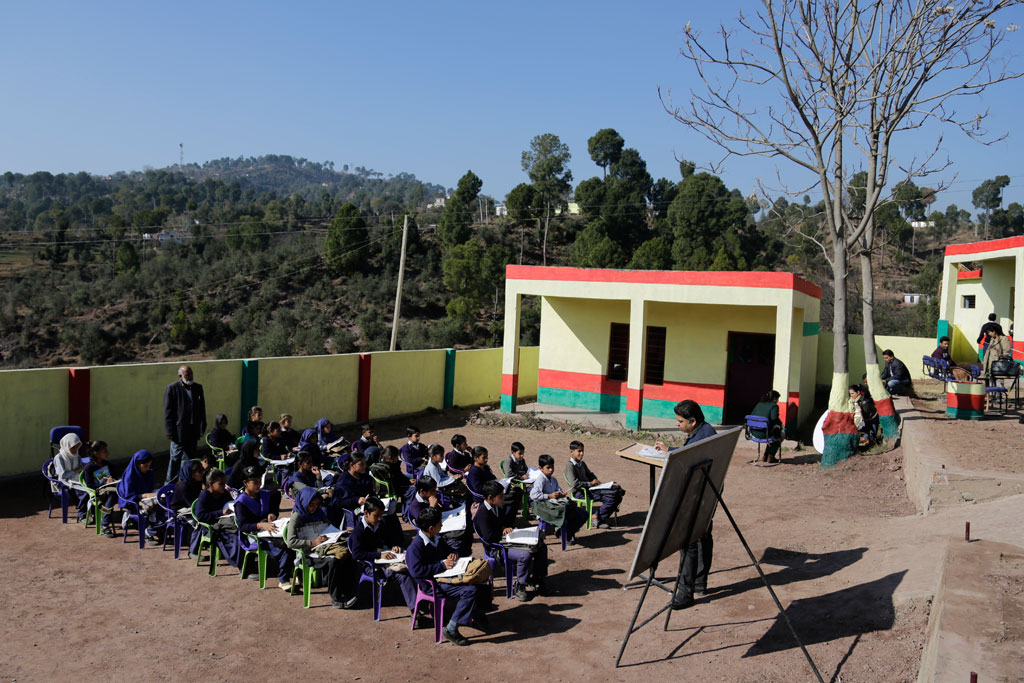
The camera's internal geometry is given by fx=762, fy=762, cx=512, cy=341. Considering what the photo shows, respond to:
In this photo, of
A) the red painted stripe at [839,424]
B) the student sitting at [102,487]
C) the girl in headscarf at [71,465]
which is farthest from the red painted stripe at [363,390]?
the red painted stripe at [839,424]

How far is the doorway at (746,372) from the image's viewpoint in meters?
18.7

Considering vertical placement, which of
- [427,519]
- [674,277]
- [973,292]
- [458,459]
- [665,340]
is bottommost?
[458,459]

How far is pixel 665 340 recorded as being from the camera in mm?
18250

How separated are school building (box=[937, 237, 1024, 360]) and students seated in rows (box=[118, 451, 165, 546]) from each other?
21457 mm

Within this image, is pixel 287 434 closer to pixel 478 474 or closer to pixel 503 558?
pixel 478 474

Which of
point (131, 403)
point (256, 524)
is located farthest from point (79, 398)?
point (256, 524)

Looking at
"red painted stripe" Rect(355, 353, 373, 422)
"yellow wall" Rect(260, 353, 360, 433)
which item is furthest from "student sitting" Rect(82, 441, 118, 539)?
"red painted stripe" Rect(355, 353, 373, 422)

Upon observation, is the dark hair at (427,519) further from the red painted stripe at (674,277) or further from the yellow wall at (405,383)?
the yellow wall at (405,383)

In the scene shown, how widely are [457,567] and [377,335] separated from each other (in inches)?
1513

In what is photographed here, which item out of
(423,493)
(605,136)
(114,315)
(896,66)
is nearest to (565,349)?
(896,66)

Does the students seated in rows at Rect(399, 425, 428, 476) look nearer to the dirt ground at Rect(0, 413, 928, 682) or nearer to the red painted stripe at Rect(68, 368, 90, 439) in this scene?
the dirt ground at Rect(0, 413, 928, 682)

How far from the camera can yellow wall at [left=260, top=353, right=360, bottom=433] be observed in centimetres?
1472

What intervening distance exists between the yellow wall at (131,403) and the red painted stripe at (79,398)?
11cm

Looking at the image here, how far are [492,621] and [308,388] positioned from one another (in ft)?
32.1
